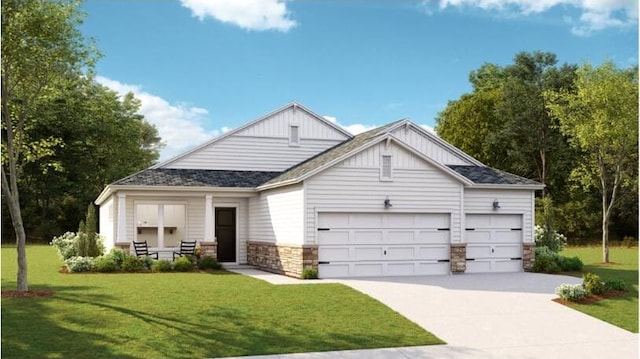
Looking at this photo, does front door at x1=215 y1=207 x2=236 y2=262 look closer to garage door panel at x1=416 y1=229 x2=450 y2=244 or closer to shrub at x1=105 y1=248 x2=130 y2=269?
shrub at x1=105 y1=248 x2=130 y2=269

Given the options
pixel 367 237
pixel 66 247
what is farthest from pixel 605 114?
pixel 66 247

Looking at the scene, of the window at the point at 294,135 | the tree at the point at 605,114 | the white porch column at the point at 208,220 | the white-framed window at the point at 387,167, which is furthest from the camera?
the tree at the point at 605,114

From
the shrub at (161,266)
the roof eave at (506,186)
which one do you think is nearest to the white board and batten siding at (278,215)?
the shrub at (161,266)

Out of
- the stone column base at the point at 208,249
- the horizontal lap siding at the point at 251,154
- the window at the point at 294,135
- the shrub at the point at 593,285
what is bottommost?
the shrub at the point at 593,285

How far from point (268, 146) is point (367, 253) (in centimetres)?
795

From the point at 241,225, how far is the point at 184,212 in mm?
2194

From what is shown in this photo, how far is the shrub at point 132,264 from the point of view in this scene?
68.7 ft

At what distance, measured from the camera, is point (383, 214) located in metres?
20.0

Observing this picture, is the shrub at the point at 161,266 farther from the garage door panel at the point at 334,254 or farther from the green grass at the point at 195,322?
the garage door panel at the point at 334,254

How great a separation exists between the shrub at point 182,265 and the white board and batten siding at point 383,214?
15.8 ft

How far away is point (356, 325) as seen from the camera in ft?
38.0

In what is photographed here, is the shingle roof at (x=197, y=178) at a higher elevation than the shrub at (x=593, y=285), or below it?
higher

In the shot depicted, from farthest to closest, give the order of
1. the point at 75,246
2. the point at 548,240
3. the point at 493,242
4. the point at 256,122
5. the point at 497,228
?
the point at 256,122
the point at 548,240
the point at 75,246
the point at 497,228
the point at 493,242

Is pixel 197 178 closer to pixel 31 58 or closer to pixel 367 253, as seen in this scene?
pixel 367 253
